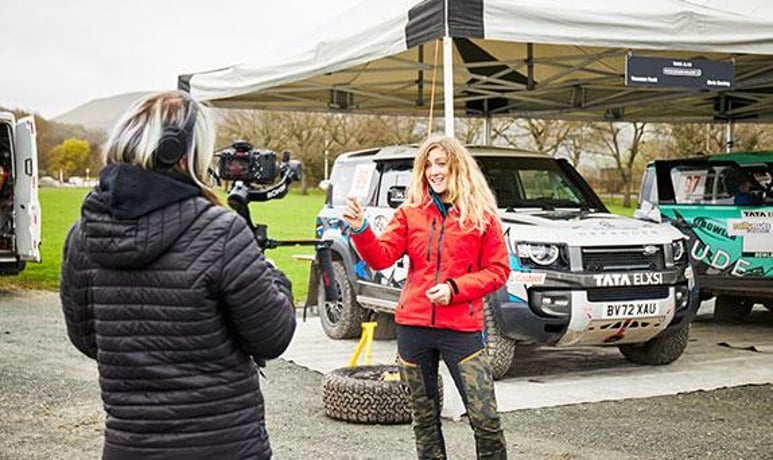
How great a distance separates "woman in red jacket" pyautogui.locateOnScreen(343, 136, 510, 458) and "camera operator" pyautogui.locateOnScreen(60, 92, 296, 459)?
191 centimetres

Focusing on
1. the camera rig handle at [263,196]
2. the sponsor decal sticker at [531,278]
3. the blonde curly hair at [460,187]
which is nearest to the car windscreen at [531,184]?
the sponsor decal sticker at [531,278]

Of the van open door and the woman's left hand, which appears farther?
the van open door

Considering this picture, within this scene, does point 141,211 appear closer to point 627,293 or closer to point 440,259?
point 440,259

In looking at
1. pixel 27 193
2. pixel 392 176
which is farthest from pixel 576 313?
pixel 27 193

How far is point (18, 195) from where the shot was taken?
1408 centimetres

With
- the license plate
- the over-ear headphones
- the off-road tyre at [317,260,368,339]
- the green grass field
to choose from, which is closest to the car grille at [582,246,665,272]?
the license plate

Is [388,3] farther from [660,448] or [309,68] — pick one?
[660,448]

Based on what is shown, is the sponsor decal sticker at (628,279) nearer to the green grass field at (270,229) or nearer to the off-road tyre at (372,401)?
the off-road tyre at (372,401)

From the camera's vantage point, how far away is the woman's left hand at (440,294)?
4691 mm

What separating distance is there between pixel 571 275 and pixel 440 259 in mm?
3146

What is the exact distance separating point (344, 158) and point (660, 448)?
17.8 ft

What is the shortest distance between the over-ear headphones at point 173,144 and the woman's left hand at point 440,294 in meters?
2.11

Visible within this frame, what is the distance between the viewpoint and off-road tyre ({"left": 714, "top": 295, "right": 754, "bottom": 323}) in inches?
481

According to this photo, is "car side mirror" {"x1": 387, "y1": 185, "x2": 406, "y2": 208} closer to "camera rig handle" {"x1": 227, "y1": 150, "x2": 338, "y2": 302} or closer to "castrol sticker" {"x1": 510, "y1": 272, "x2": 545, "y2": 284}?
"castrol sticker" {"x1": 510, "y1": 272, "x2": 545, "y2": 284}
